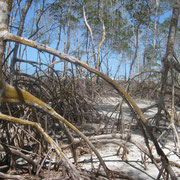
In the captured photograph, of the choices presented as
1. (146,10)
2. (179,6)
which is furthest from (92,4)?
(179,6)

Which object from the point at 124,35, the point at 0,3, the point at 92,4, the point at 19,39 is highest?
the point at 92,4

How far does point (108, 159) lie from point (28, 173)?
0.82m

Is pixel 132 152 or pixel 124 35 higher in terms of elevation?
pixel 124 35

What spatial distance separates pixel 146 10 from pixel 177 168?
10.2 m

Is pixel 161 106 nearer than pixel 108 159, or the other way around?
pixel 108 159

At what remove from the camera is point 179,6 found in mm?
2318

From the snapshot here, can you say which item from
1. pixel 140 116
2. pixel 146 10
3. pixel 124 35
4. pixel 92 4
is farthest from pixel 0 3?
pixel 124 35

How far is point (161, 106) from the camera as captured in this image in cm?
267

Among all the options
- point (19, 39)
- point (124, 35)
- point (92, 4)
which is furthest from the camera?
point (124, 35)

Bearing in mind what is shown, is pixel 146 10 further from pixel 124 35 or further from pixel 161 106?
pixel 161 106

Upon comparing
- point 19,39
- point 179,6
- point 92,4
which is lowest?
point 19,39

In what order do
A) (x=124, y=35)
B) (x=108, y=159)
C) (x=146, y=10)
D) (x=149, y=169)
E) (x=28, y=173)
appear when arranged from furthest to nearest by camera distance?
(x=124, y=35) → (x=146, y=10) → (x=108, y=159) → (x=149, y=169) → (x=28, y=173)

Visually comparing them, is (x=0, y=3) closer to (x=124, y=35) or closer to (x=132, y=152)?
(x=132, y=152)

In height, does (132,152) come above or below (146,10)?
below
